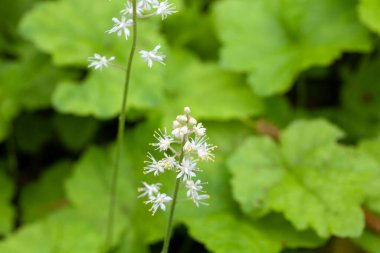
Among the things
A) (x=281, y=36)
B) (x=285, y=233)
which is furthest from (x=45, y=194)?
(x=281, y=36)

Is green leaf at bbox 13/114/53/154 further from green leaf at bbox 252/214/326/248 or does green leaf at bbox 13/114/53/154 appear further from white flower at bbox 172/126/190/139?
white flower at bbox 172/126/190/139

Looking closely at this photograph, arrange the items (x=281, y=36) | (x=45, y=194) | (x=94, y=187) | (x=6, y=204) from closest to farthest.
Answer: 1. (x=94, y=187)
2. (x=6, y=204)
3. (x=45, y=194)
4. (x=281, y=36)

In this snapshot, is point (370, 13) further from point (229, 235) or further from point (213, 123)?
point (229, 235)

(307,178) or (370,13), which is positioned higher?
(370,13)

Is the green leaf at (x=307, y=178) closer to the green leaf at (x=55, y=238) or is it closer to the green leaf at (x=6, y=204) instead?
the green leaf at (x=55, y=238)

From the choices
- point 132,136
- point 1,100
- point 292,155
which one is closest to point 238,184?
point 292,155

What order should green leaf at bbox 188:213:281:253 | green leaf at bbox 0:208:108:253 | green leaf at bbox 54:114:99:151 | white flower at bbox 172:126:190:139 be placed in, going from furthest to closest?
green leaf at bbox 54:114:99:151 < green leaf at bbox 0:208:108:253 < green leaf at bbox 188:213:281:253 < white flower at bbox 172:126:190:139

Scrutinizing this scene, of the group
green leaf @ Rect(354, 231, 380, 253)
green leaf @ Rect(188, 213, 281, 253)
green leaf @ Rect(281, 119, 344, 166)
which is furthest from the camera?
green leaf @ Rect(281, 119, 344, 166)

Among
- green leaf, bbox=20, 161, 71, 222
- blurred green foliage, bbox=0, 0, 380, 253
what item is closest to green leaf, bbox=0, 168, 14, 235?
blurred green foliage, bbox=0, 0, 380, 253

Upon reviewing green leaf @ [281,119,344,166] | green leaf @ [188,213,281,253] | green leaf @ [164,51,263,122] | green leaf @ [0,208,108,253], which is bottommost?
green leaf @ [0,208,108,253]
